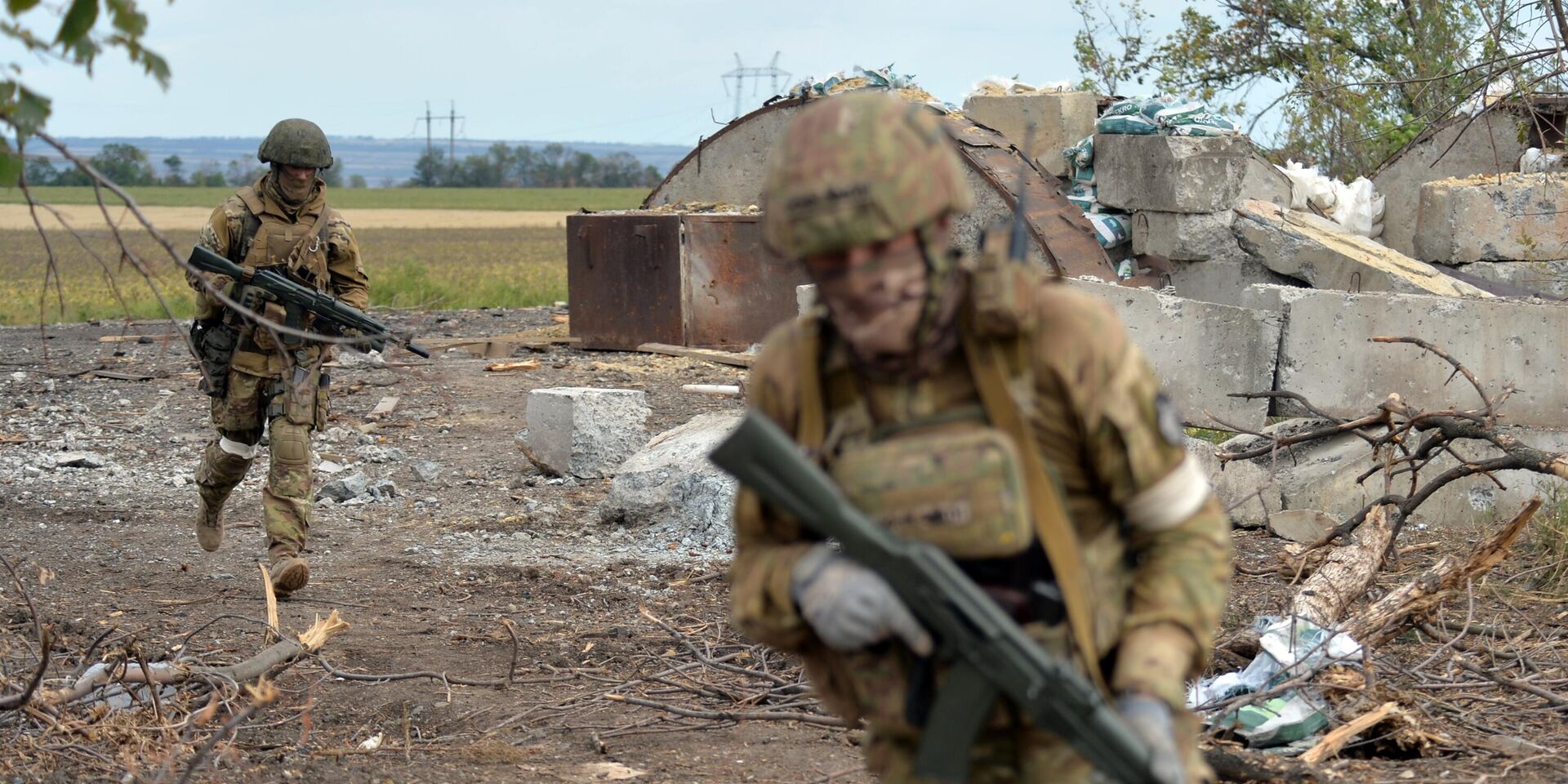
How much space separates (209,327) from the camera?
254 inches

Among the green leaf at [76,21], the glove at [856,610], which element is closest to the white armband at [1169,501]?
the glove at [856,610]

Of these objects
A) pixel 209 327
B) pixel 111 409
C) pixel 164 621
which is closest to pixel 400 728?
pixel 164 621

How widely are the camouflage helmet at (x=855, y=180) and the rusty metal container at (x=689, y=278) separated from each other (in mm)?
10435

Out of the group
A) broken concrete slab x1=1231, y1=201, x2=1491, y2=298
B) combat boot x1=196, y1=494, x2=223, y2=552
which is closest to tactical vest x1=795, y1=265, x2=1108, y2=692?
combat boot x1=196, y1=494, x2=223, y2=552

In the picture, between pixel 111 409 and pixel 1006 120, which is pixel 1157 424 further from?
pixel 1006 120

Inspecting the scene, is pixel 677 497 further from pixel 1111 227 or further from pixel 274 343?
pixel 1111 227

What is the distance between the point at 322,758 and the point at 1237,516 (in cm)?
463

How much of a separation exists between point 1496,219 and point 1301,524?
3772mm

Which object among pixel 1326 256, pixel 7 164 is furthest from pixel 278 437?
pixel 1326 256

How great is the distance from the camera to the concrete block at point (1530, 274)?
9.65 meters

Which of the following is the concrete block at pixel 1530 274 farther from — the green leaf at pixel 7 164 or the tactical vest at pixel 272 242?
the green leaf at pixel 7 164

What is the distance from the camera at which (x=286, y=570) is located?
6.12 m

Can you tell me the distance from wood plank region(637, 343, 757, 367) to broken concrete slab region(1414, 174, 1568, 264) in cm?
491

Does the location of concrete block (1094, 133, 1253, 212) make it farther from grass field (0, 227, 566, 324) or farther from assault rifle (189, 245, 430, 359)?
grass field (0, 227, 566, 324)
